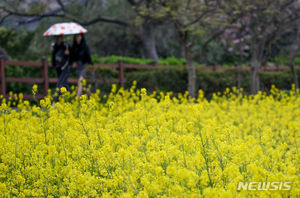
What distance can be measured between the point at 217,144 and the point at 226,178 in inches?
21.6

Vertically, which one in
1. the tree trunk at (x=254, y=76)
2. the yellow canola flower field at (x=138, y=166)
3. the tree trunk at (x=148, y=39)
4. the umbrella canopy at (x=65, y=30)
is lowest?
the yellow canola flower field at (x=138, y=166)

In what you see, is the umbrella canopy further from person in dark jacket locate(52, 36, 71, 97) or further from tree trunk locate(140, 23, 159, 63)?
tree trunk locate(140, 23, 159, 63)

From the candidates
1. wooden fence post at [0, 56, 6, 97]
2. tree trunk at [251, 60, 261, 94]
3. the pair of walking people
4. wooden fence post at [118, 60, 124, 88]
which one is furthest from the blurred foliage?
tree trunk at [251, 60, 261, 94]

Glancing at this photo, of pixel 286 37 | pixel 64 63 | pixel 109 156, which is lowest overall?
pixel 109 156

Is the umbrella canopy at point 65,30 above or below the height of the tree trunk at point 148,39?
below

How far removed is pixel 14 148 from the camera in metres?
4.55

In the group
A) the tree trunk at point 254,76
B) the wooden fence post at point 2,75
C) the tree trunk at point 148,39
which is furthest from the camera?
the tree trunk at point 148,39

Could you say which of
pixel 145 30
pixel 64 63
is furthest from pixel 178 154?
pixel 145 30

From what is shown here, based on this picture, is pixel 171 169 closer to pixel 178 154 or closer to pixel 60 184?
pixel 178 154

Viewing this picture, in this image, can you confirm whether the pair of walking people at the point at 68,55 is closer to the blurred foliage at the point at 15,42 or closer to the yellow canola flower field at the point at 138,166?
the yellow canola flower field at the point at 138,166

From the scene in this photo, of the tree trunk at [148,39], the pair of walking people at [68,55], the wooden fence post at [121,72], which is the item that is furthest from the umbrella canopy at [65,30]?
the tree trunk at [148,39]

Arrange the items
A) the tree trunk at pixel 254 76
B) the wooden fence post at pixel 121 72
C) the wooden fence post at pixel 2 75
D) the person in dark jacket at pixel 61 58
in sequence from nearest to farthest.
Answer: the person in dark jacket at pixel 61 58, the wooden fence post at pixel 2 75, the tree trunk at pixel 254 76, the wooden fence post at pixel 121 72

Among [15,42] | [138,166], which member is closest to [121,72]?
[138,166]

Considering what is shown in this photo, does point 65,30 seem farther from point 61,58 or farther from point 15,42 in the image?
point 15,42
